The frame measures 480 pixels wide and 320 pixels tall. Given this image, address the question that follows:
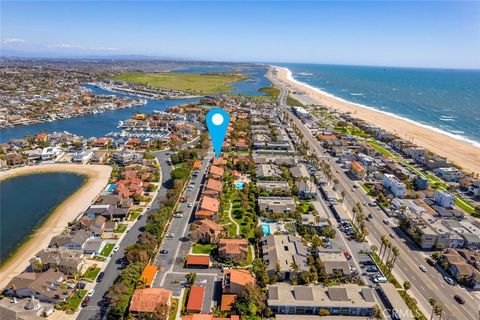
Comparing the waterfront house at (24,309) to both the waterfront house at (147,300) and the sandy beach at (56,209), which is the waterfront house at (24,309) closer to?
the sandy beach at (56,209)

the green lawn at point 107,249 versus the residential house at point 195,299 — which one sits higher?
the residential house at point 195,299

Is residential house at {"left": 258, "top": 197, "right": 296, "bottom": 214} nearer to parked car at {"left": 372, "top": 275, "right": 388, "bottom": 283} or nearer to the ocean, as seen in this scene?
parked car at {"left": 372, "top": 275, "right": 388, "bottom": 283}

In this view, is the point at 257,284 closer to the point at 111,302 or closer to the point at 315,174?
the point at 111,302

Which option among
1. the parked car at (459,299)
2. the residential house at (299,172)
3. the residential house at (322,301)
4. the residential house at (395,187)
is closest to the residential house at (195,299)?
the residential house at (322,301)

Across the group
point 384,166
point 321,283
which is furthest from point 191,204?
point 384,166

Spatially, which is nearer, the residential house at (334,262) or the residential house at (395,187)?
the residential house at (334,262)

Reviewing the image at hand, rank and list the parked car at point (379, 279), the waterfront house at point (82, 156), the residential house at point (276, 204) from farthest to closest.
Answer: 1. the waterfront house at point (82, 156)
2. the residential house at point (276, 204)
3. the parked car at point (379, 279)

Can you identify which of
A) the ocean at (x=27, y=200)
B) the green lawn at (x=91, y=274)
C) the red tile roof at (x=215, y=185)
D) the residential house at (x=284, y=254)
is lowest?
the ocean at (x=27, y=200)
